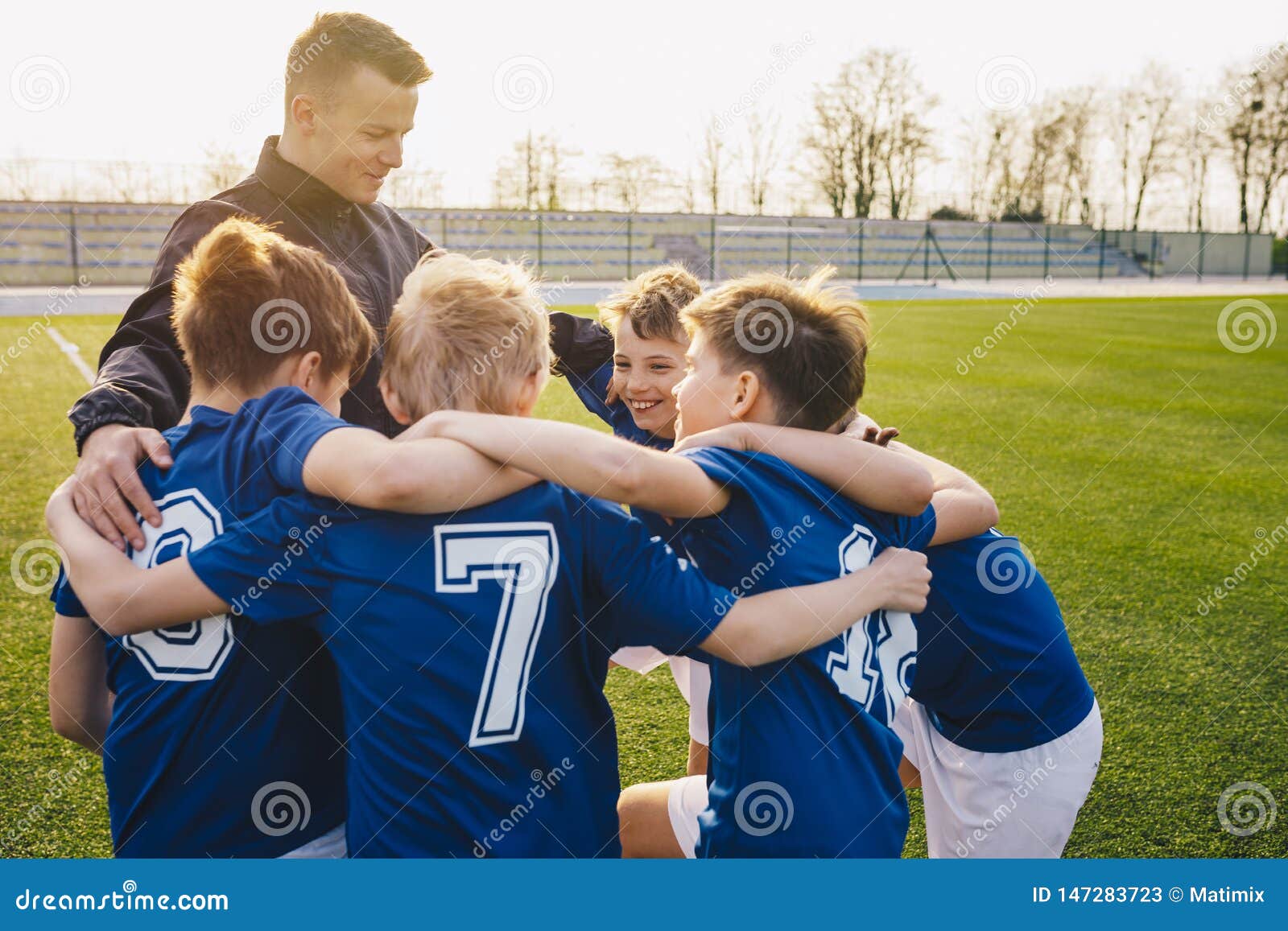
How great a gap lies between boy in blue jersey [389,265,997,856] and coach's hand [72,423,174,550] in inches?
21.3

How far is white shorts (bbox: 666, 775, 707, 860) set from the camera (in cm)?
232

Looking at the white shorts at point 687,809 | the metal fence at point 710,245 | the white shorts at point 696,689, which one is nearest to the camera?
the white shorts at point 687,809

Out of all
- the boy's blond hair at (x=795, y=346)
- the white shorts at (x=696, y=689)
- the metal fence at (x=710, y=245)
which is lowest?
the white shorts at (x=696, y=689)

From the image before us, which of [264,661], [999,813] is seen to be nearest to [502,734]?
[264,661]

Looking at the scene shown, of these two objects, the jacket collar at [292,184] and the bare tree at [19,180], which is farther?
the bare tree at [19,180]

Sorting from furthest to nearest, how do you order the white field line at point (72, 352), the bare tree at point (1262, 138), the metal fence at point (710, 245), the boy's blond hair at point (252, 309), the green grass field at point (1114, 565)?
the bare tree at point (1262, 138) < the metal fence at point (710, 245) < the white field line at point (72, 352) < the green grass field at point (1114, 565) < the boy's blond hair at point (252, 309)

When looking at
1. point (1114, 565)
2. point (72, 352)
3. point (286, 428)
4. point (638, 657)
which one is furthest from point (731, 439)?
point (72, 352)

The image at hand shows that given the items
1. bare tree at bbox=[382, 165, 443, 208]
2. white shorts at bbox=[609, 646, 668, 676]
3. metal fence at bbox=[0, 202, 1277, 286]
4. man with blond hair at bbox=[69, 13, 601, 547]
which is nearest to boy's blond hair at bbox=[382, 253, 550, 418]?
man with blond hair at bbox=[69, 13, 601, 547]

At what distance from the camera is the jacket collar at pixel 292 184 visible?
2990 millimetres

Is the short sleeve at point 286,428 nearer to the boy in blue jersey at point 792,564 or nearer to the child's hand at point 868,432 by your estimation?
the boy in blue jersey at point 792,564

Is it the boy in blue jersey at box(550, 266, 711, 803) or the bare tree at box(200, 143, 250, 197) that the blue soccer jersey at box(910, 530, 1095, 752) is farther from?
the bare tree at box(200, 143, 250, 197)

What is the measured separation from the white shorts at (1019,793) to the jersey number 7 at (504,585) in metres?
1.25

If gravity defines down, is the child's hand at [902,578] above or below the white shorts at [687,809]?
above

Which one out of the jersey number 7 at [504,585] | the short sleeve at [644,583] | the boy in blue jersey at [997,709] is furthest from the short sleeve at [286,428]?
the boy in blue jersey at [997,709]
